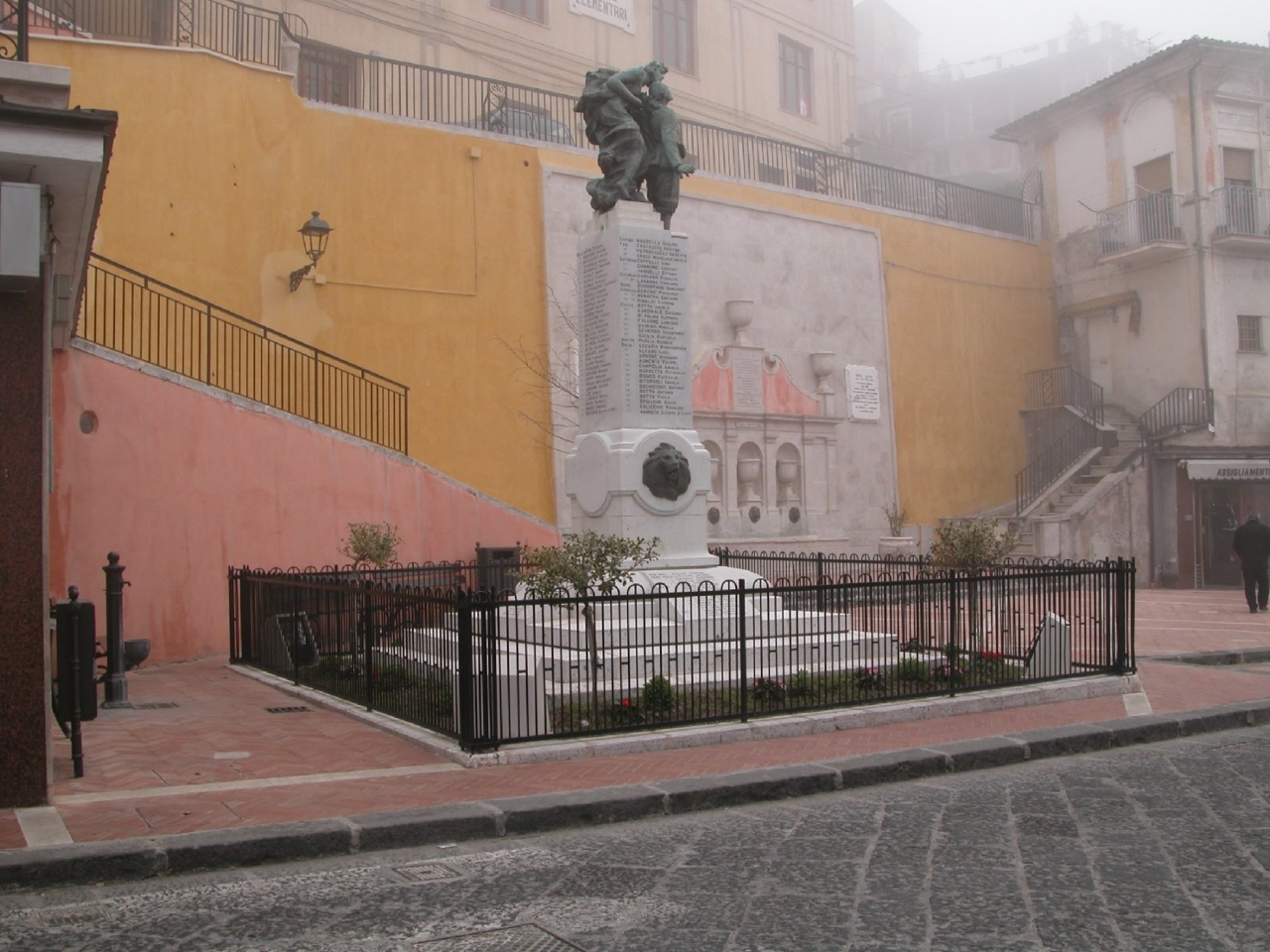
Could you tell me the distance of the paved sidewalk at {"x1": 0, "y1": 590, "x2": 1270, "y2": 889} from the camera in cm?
641

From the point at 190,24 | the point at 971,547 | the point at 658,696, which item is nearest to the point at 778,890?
the point at 658,696

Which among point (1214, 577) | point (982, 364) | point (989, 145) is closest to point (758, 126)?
point (982, 364)

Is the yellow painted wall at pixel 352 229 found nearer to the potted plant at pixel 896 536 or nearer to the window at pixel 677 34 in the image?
the potted plant at pixel 896 536

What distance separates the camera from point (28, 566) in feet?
22.5

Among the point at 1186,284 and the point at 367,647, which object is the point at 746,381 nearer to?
the point at 1186,284

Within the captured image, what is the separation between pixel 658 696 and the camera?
30.0 feet

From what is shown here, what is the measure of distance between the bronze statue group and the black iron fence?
13.2ft

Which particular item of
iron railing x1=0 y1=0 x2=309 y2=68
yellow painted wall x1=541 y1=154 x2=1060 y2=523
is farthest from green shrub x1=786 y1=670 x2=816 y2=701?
yellow painted wall x1=541 y1=154 x2=1060 y2=523

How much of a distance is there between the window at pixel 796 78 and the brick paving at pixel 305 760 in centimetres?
2424

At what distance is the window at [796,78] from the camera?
33.2m

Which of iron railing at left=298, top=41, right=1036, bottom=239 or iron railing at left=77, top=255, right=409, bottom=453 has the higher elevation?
iron railing at left=298, top=41, right=1036, bottom=239

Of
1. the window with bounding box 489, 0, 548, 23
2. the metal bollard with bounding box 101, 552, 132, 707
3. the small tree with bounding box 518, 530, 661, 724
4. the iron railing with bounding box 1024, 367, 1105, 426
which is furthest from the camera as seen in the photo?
the iron railing with bounding box 1024, 367, 1105, 426

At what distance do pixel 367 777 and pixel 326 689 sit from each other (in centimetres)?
366

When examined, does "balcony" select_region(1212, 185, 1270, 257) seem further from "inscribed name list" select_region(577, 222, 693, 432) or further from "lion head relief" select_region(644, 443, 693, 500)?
"lion head relief" select_region(644, 443, 693, 500)
